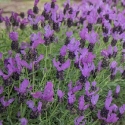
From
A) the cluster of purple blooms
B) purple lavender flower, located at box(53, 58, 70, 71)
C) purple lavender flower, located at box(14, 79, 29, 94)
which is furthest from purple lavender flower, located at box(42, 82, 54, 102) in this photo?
purple lavender flower, located at box(53, 58, 70, 71)

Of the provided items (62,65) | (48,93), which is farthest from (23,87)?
(62,65)

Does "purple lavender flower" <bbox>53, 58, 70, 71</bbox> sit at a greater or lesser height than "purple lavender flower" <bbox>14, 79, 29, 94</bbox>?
greater

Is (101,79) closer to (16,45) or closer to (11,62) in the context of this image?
(16,45)

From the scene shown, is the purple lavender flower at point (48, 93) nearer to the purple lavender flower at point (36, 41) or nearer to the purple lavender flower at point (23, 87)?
the purple lavender flower at point (23, 87)

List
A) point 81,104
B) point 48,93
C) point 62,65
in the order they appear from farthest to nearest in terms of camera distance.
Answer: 1. point 62,65
2. point 81,104
3. point 48,93

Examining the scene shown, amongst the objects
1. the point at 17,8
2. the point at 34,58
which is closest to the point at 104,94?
the point at 34,58

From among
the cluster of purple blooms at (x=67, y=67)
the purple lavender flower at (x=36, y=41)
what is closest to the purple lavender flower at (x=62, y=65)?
the cluster of purple blooms at (x=67, y=67)

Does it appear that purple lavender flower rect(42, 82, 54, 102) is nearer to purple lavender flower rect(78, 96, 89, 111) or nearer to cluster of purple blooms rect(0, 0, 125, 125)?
cluster of purple blooms rect(0, 0, 125, 125)

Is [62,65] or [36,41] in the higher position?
[36,41]

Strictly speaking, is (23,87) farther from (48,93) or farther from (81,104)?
(81,104)

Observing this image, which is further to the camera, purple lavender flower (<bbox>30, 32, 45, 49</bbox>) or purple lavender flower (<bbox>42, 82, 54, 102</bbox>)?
A: purple lavender flower (<bbox>30, 32, 45, 49</bbox>)

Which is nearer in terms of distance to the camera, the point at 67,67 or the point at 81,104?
the point at 81,104
